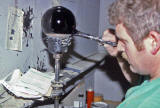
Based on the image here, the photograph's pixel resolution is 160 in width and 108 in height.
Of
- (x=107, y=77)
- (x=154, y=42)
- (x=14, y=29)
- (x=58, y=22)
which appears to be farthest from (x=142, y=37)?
(x=107, y=77)

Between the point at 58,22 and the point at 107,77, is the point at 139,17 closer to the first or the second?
the point at 58,22

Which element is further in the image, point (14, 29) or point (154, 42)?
point (14, 29)

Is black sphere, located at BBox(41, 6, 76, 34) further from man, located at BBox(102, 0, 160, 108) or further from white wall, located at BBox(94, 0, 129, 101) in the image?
white wall, located at BBox(94, 0, 129, 101)

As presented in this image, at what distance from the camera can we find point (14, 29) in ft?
3.40

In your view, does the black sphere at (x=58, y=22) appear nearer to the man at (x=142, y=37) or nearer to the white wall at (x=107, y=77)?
the man at (x=142, y=37)

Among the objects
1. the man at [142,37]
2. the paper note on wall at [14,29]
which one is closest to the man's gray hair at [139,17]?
the man at [142,37]

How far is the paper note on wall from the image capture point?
1009mm

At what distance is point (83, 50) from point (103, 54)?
0.47m

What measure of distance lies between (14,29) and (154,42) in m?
0.66

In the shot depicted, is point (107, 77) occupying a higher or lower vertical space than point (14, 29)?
lower

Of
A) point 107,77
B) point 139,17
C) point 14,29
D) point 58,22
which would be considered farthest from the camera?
point 107,77

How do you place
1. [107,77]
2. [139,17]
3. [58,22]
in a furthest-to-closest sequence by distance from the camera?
[107,77] < [58,22] < [139,17]

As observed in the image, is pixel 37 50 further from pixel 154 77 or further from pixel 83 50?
pixel 154 77

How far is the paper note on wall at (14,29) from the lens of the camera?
3.31 ft
